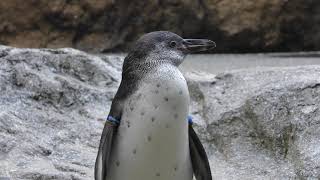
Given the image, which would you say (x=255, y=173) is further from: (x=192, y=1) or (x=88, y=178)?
(x=192, y=1)

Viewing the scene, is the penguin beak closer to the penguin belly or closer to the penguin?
the penguin

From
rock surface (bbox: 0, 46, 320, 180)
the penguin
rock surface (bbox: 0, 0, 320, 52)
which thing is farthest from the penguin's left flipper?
rock surface (bbox: 0, 0, 320, 52)

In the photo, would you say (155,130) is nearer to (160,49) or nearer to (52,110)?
(160,49)

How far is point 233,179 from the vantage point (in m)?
2.84

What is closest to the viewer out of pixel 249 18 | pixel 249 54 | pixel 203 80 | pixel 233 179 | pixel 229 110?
pixel 233 179

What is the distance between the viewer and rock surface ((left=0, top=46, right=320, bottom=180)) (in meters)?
2.81

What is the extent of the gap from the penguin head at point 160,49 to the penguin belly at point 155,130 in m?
0.06

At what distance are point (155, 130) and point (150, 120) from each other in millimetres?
33

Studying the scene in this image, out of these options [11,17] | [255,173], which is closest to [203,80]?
[255,173]

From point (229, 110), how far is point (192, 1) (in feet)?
8.45

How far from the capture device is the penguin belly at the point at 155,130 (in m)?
2.19

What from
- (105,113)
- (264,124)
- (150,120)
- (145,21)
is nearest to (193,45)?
(150,120)

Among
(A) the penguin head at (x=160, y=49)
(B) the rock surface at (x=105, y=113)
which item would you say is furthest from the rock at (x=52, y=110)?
(A) the penguin head at (x=160, y=49)

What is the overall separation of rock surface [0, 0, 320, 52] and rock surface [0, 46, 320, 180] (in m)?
2.09
